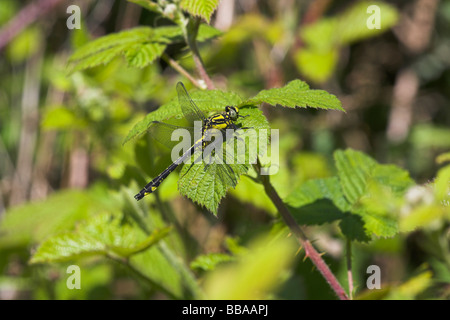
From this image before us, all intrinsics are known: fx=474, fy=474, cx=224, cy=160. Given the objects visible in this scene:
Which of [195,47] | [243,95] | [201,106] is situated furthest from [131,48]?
[243,95]

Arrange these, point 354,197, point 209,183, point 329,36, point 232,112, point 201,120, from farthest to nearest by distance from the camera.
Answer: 1. point 329,36
2. point 354,197
3. point 201,120
4. point 232,112
5. point 209,183

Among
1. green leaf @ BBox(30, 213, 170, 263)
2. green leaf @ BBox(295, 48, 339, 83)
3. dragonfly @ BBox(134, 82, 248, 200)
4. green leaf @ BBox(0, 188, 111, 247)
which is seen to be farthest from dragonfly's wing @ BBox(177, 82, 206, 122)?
green leaf @ BBox(295, 48, 339, 83)

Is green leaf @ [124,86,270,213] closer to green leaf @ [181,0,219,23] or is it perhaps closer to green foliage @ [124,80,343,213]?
green foliage @ [124,80,343,213]

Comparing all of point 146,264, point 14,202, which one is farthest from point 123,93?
point 146,264

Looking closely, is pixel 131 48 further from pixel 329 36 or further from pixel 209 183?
pixel 329 36

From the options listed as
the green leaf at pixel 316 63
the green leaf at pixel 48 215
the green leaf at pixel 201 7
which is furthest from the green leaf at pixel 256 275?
the green leaf at pixel 316 63

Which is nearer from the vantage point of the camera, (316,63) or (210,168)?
(210,168)

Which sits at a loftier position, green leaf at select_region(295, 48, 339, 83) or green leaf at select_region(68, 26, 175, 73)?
green leaf at select_region(295, 48, 339, 83)
